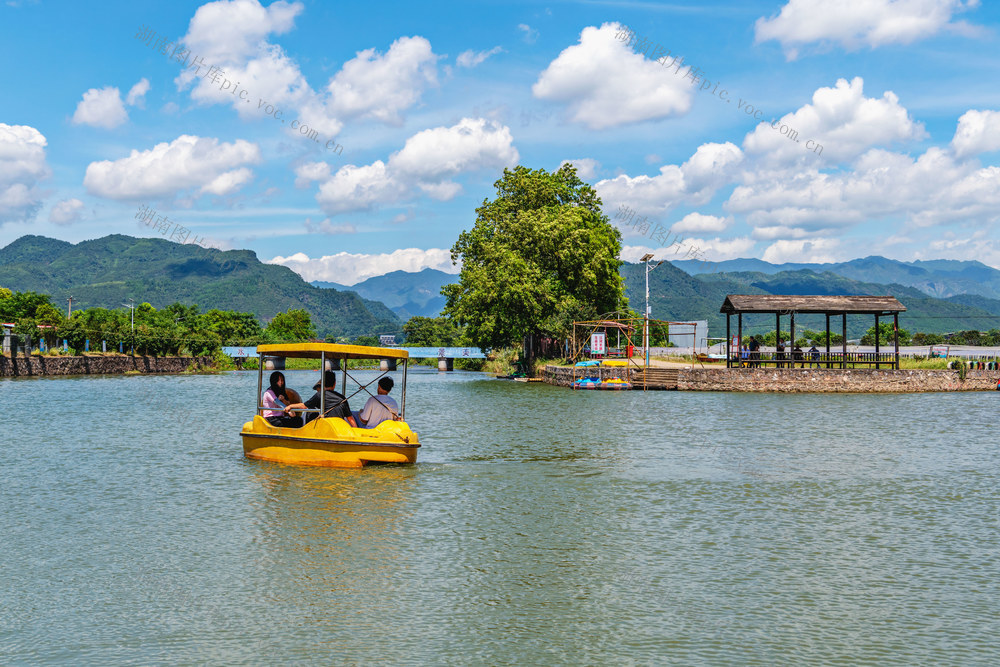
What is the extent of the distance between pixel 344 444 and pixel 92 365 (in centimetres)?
8149

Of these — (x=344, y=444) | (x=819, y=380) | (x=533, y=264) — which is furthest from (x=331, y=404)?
(x=533, y=264)

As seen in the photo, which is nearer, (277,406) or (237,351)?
(277,406)

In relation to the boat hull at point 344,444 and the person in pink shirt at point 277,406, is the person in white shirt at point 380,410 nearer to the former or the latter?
the boat hull at point 344,444

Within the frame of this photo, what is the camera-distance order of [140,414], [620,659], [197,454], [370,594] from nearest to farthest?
[620,659], [370,594], [197,454], [140,414]

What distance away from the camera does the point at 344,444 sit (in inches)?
742

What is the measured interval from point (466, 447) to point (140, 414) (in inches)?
758

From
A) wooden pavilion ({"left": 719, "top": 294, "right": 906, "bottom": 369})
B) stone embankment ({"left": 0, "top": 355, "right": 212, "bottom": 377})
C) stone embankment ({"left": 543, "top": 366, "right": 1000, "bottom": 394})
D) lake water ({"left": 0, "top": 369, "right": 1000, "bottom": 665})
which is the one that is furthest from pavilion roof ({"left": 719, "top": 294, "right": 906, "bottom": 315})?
stone embankment ({"left": 0, "top": 355, "right": 212, "bottom": 377})

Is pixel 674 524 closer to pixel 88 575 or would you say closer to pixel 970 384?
pixel 88 575

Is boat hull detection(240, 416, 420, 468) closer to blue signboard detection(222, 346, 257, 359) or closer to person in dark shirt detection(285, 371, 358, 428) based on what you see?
person in dark shirt detection(285, 371, 358, 428)

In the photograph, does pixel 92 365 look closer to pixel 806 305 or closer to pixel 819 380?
pixel 806 305

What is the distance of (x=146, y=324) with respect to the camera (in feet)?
379

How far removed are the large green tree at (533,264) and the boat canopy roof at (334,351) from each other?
134 ft

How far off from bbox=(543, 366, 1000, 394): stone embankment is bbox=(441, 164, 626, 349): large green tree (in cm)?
1512

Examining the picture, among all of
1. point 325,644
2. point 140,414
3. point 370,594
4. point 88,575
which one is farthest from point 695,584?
point 140,414
